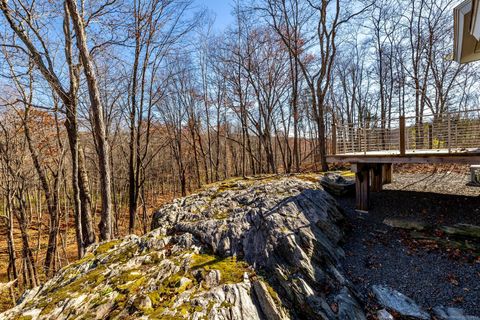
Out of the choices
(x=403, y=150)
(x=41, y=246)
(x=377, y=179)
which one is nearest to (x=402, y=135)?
(x=403, y=150)

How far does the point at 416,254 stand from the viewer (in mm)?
4582

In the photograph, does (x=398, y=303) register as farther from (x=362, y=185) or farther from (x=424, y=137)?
(x=424, y=137)

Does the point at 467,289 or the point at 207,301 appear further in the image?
the point at 467,289

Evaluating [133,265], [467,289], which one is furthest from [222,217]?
[467,289]

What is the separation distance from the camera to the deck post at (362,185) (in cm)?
612

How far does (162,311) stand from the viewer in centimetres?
281

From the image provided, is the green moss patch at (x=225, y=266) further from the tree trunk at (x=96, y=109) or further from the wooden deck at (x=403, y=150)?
the wooden deck at (x=403, y=150)

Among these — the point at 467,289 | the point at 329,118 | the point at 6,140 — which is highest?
the point at 329,118

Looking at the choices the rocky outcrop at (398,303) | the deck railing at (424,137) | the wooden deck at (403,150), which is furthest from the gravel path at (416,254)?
the deck railing at (424,137)

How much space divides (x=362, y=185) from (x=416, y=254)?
2155 millimetres

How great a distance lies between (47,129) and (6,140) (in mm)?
1286

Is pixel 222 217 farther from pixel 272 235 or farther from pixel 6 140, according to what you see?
pixel 6 140

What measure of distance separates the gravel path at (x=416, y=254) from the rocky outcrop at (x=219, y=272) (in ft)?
2.01

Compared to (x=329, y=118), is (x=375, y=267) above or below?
below
